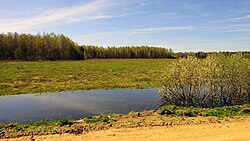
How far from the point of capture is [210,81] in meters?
20.0

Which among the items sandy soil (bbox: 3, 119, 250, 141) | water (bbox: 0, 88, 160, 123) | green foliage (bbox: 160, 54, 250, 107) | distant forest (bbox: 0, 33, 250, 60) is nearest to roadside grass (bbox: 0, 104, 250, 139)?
sandy soil (bbox: 3, 119, 250, 141)

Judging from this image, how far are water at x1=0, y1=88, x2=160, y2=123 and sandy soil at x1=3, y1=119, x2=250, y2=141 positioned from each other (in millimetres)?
5832

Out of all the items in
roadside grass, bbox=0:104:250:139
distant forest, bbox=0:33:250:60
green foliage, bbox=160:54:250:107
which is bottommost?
roadside grass, bbox=0:104:250:139

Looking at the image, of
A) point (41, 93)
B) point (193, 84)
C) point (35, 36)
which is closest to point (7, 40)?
point (35, 36)

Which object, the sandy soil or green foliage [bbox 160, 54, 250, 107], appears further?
green foliage [bbox 160, 54, 250, 107]

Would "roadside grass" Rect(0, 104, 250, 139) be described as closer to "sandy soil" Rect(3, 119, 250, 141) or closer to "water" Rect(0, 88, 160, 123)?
"sandy soil" Rect(3, 119, 250, 141)

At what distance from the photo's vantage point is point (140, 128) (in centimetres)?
1227

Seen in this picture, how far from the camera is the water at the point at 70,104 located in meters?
17.8

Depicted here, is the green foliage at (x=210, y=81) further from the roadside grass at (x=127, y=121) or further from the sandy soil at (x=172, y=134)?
the sandy soil at (x=172, y=134)

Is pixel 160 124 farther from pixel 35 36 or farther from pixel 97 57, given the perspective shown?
pixel 97 57

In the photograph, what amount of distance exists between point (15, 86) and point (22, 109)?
12522mm

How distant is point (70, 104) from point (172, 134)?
1207 cm

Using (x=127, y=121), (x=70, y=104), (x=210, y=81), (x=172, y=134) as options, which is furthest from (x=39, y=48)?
(x=172, y=134)

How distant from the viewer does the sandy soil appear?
35.2 feet
